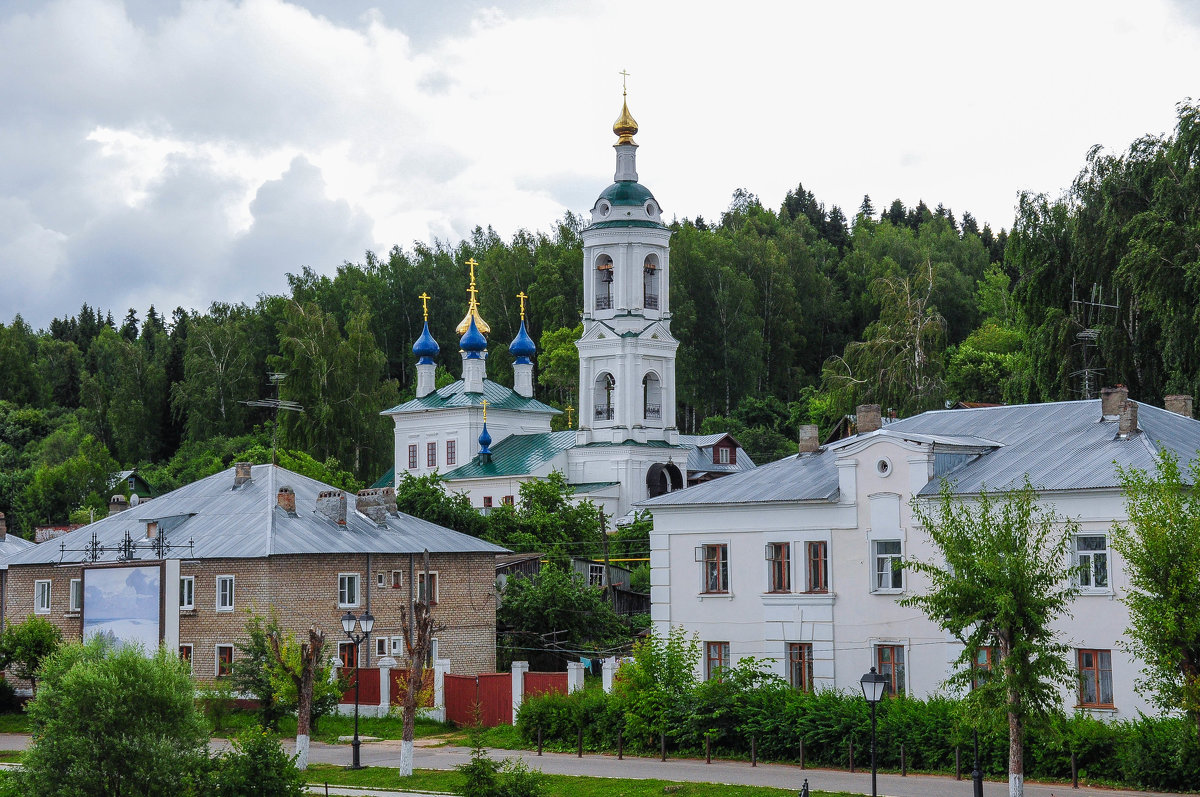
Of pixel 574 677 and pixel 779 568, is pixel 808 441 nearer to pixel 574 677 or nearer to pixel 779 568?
pixel 779 568

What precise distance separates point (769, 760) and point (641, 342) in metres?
38.2

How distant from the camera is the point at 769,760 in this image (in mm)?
29938

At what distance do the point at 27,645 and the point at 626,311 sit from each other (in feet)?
106

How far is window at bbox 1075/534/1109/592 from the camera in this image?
29.8m

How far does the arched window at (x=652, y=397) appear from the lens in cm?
6850

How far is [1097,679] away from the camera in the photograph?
96.8 ft

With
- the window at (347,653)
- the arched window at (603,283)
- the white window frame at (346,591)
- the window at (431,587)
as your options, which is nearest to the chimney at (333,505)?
the white window frame at (346,591)

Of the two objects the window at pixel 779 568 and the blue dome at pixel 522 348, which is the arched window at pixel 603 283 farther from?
the window at pixel 779 568

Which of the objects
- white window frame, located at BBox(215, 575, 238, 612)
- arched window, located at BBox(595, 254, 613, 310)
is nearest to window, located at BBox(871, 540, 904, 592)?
white window frame, located at BBox(215, 575, 238, 612)

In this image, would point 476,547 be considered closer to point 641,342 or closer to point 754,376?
point 641,342

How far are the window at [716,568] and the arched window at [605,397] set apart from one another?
108ft

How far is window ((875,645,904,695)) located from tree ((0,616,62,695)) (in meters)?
20.4

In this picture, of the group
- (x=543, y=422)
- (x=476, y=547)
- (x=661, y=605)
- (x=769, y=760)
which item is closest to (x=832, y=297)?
(x=543, y=422)

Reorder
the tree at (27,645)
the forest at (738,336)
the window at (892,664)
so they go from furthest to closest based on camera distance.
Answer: the forest at (738,336) < the tree at (27,645) < the window at (892,664)
